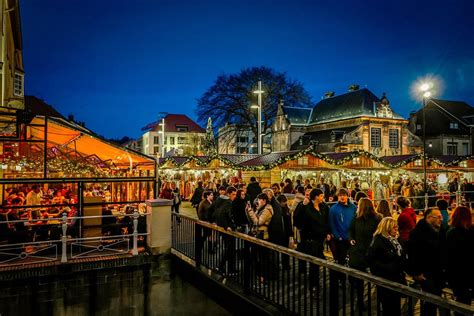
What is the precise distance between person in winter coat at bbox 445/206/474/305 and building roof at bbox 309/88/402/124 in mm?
45725

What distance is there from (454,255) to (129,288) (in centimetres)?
685

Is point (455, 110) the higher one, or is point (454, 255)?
point (455, 110)

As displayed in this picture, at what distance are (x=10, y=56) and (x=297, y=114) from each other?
42.5 meters

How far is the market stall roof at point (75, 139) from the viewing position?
10602 mm

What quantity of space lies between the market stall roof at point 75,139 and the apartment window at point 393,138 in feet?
135

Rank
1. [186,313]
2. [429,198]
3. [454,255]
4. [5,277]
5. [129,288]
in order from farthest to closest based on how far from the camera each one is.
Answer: [429,198] < [129,288] < [5,277] < [186,313] < [454,255]

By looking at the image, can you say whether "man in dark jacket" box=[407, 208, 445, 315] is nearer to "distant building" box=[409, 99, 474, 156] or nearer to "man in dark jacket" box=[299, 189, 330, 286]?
"man in dark jacket" box=[299, 189, 330, 286]

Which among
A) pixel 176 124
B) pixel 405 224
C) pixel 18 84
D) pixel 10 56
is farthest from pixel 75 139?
pixel 176 124

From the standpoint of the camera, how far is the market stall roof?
10.6 metres

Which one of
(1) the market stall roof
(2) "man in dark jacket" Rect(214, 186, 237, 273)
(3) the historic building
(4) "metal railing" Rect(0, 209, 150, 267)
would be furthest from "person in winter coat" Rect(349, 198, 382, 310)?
(3) the historic building

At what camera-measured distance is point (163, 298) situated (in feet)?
26.2

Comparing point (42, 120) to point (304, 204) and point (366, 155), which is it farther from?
point (366, 155)

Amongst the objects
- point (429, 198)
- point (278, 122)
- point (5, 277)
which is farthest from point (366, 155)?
point (278, 122)

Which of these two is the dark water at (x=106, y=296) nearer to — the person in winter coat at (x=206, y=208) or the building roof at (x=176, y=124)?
the person in winter coat at (x=206, y=208)
